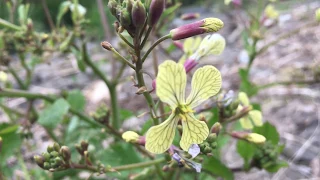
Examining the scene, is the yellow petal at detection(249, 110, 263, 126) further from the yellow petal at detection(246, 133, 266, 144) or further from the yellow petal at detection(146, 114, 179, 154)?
the yellow petal at detection(146, 114, 179, 154)

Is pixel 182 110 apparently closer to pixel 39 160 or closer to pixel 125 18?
pixel 125 18

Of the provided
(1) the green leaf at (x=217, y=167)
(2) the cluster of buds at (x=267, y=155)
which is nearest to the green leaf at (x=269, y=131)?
(2) the cluster of buds at (x=267, y=155)

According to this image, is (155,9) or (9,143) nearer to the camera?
(155,9)

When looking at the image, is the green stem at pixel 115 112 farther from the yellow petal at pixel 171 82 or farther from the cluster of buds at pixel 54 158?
the yellow petal at pixel 171 82

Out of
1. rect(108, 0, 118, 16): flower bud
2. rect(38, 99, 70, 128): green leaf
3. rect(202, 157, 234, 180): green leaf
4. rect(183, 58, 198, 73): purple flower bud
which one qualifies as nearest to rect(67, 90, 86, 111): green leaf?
rect(38, 99, 70, 128): green leaf

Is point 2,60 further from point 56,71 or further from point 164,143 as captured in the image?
point 56,71

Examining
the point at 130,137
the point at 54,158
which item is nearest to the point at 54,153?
the point at 54,158

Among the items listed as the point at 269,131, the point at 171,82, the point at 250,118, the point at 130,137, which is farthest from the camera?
the point at 269,131
